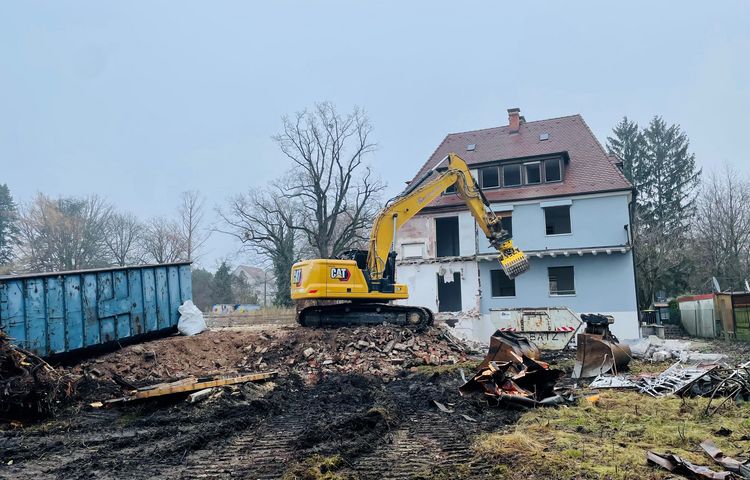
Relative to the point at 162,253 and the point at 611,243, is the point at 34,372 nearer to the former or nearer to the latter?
the point at 611,243

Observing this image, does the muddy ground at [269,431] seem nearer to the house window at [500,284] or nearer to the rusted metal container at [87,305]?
the rusted metal container at [87,305]

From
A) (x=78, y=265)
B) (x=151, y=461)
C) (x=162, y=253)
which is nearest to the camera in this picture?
(x=151, y=461)

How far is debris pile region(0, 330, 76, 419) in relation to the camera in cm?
862

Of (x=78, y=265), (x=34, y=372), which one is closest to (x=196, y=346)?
(x=34, y=372)

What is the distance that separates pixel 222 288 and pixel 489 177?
3337 centimetres

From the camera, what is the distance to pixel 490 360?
1103 centimetres

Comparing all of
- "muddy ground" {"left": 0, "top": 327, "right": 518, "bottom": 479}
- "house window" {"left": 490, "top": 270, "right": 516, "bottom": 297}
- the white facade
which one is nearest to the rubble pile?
"muddy ground" {"left": 0, "top": 327, "right": 518, "bottom": 479}

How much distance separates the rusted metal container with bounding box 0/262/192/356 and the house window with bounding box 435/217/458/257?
49.1 feet

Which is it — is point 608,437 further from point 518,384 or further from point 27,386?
point 27,386

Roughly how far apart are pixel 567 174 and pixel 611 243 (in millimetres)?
3901

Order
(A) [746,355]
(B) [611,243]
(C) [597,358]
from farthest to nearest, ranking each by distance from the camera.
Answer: (B) [611,243]
(A) [746,355]
(C) [597,358]

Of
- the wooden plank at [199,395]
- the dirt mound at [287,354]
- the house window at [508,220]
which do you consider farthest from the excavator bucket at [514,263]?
the house window at [508,220]

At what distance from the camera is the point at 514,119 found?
31078 millimetres

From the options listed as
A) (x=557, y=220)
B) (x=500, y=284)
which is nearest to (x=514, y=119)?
(x=557, y=220)
